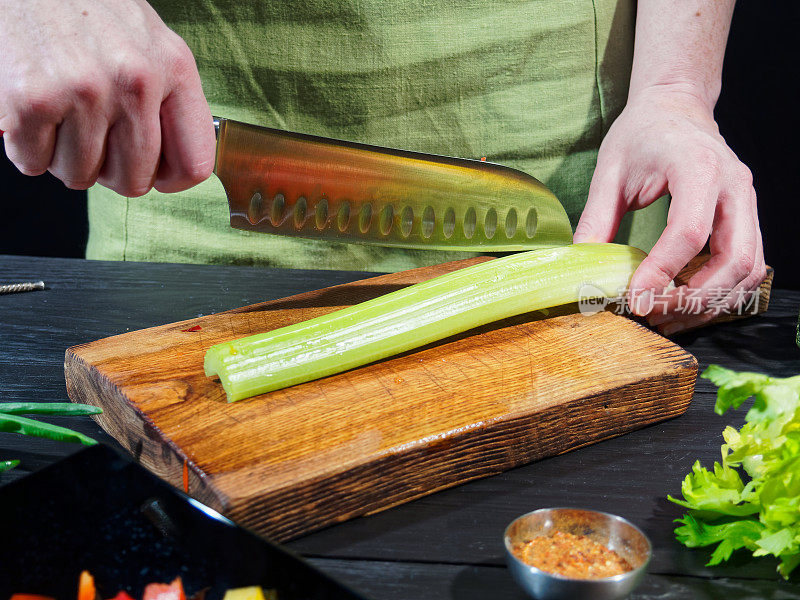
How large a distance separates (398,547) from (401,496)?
13cm

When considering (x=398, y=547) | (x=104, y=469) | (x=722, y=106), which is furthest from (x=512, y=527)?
(x=722, y=106)

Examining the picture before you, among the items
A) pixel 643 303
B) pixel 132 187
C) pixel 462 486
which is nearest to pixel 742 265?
pixel 643 303

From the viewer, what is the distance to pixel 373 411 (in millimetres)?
1436

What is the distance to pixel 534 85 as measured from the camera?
2.72m

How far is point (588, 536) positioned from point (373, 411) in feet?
1.57

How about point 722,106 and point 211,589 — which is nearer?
point 211,589

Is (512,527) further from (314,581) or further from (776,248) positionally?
(776,248)

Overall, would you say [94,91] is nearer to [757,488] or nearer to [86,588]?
[86,588]

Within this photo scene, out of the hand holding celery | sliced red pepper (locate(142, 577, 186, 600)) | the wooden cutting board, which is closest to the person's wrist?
the wooden cutting board

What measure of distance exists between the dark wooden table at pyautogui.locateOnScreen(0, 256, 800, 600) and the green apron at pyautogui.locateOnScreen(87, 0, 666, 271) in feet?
1.47

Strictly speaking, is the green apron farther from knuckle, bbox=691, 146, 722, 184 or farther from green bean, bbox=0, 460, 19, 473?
green bean, bbox=0, 460, 19, 473

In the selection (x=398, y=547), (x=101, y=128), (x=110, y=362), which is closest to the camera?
(x=398, y=547)

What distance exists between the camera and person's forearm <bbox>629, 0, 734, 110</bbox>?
245 cm

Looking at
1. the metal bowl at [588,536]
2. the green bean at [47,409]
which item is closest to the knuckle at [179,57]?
the green bean at [47,409]
